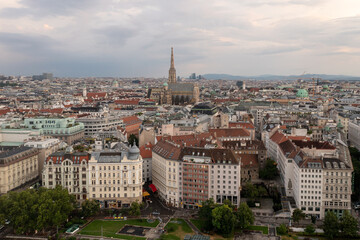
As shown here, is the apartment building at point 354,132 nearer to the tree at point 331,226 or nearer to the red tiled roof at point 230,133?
the red tiled roof at point 230,133

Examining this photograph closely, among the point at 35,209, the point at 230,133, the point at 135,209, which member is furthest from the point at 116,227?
the point at 230,133

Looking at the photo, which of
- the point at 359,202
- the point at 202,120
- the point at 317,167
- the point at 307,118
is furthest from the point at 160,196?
the point at 307,118

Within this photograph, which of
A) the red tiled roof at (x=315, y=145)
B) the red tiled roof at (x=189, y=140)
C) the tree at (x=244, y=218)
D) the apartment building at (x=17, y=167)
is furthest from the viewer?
the red tiled roof at (x=189, y=140)

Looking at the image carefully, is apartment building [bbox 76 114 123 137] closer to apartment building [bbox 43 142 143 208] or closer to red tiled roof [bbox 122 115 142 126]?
red tiled roof [bbox 122 115 142 126]

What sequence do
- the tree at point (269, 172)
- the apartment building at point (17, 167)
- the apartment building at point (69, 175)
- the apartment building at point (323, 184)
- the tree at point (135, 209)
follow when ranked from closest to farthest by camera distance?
the apartment building at point (323, 184)
the tree at point (135, 209)
the apartment building at point (17, 167)
the apartment building at point (69, 175)
the tree at point (269, 172)

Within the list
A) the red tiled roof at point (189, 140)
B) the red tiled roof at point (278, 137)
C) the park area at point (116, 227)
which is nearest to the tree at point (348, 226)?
the park area at point (116, 227)

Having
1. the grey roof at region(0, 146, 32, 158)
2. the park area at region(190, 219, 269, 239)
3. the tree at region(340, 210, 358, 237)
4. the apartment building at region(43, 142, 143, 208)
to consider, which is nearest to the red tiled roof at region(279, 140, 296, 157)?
the tree at region(340, 210, 358, 237)
